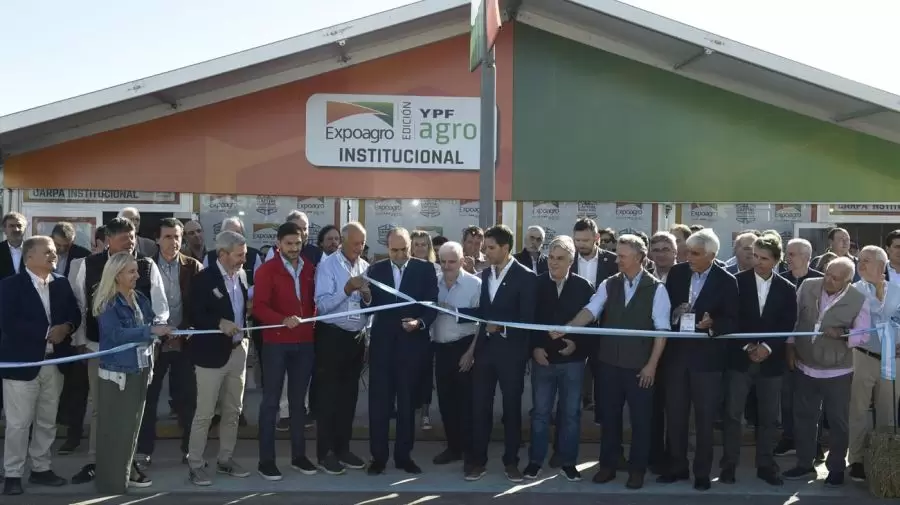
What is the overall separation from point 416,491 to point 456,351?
1276 millimetres

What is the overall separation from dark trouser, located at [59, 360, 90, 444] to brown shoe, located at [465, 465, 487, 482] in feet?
11.6

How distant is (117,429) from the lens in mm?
6254

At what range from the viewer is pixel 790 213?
11742 millimetres

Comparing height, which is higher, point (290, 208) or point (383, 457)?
point (290, 208)

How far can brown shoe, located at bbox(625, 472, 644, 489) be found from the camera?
6656 mm

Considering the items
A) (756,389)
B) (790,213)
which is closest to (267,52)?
(756,389)

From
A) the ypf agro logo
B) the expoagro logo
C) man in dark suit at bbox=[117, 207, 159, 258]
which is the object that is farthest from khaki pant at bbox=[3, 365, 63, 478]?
the expoagro logo

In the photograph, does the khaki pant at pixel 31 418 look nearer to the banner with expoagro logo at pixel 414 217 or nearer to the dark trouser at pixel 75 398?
the dark trouser at pixel 75 398

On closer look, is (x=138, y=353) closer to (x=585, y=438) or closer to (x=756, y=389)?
(x=585, y=438)

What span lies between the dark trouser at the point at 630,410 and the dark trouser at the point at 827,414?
1293 millimetres

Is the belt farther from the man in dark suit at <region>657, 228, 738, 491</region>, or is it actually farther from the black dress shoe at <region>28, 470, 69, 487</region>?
the black dress shoe at <region>28, 470, 69, 487</region>

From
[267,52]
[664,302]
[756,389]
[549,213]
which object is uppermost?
[267,52]

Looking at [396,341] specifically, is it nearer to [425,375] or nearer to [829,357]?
[425,375]

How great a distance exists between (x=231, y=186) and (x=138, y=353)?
17.2ft
